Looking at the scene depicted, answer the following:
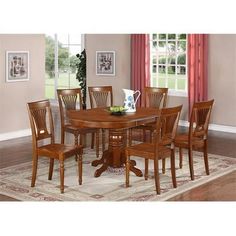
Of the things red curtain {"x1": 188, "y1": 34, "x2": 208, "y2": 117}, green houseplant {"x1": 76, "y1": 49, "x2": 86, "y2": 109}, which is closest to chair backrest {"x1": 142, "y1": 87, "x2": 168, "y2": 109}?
red curtain {"x1": 188, "y1": 34, "x2": 208, "y2": 117}

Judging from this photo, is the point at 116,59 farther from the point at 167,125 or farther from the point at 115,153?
the point at 167,125

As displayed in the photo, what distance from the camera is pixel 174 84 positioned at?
938 cm

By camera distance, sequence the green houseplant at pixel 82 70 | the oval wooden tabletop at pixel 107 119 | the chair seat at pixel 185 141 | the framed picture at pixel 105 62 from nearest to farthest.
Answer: the oval wooden tabletop at pixel 107 119 → the chair seat at pixel 185 141 → the framed picture at pixel 105 62 → the green houseplant at pixel 82 70

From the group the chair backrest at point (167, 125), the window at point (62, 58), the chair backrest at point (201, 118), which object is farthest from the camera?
the window at point (62, 58)

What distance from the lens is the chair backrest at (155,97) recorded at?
657 cm

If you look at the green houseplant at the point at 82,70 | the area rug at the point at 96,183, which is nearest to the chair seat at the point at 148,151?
the area rug at the point at 96,183

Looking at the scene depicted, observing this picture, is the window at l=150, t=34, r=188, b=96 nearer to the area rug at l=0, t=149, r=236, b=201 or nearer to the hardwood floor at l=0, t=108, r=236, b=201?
the hardwood floor at l=0, t=108, r=236, b=201

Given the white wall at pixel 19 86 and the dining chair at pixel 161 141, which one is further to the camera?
the white wall at pixel 19 86

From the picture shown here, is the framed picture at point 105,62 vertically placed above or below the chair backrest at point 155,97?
above

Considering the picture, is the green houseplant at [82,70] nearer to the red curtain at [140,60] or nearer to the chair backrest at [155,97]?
the red curtain at [140,60]

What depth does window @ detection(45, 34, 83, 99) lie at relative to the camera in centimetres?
1177

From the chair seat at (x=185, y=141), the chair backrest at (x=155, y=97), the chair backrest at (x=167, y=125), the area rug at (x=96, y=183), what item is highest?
the chair backrest at (x=155, y=97)

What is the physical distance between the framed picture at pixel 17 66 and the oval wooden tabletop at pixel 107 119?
2580mm
